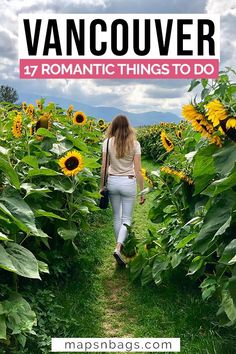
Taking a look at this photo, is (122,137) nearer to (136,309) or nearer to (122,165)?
(122,165)

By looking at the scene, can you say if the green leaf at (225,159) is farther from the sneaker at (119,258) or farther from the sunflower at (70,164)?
the sneaker at (119,258)

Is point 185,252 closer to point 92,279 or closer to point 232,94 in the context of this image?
point 92,279

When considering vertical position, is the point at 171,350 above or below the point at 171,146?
below

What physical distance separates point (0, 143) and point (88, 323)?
54.7 inches

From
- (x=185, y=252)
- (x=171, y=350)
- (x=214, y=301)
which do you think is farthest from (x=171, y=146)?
(x=171, y=350)

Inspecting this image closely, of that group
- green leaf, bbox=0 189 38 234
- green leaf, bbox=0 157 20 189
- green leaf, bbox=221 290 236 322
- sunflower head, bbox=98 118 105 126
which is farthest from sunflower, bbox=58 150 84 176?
sunflower head, bbox=98 118 105 126

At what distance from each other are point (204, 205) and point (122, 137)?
1.73 metres

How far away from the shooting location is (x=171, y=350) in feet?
11.4

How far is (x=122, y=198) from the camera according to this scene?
5.34m

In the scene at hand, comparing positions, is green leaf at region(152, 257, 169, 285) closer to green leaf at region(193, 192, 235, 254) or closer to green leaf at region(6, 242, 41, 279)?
green leaf at region(6, 242, 41, 279)

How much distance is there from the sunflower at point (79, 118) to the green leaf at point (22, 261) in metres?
2.80

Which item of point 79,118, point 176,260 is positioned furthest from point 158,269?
point 79,118

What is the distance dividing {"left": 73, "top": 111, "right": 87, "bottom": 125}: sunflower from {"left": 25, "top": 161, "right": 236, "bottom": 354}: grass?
1.51 metres

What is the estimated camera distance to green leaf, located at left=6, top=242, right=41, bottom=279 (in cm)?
301
